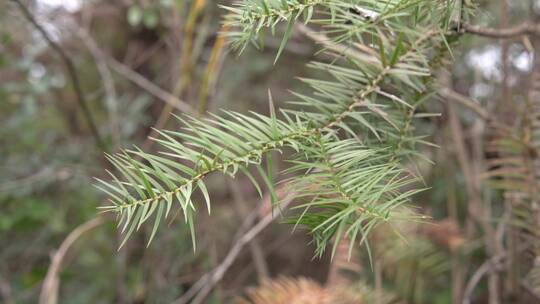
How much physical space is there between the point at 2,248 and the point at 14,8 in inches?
21.9

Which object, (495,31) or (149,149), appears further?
(149,149)

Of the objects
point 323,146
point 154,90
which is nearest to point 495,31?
point 323,146

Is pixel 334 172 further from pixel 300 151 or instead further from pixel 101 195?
pixel 101 195

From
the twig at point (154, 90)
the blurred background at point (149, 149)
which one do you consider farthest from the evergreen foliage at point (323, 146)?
the twig at point (154, 90)

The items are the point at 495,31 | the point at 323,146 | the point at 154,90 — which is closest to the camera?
the point at 323,146

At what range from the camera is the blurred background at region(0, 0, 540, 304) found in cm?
99

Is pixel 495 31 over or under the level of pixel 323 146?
over

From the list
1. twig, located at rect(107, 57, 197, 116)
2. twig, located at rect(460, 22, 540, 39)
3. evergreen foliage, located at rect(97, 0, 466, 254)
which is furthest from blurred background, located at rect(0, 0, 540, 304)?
evergreen foliage, located at rect(97, 0, 466, 254)

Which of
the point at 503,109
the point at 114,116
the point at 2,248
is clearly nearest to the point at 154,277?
the point at 114,116

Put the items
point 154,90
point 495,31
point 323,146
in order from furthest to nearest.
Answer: point 154,90, point 495,31, point 323,146

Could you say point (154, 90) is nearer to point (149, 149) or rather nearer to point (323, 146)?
point (149, 149)

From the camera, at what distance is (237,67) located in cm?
172

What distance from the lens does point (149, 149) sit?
51.6 inches

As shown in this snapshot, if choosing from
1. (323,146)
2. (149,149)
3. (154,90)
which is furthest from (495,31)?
(149,149)
